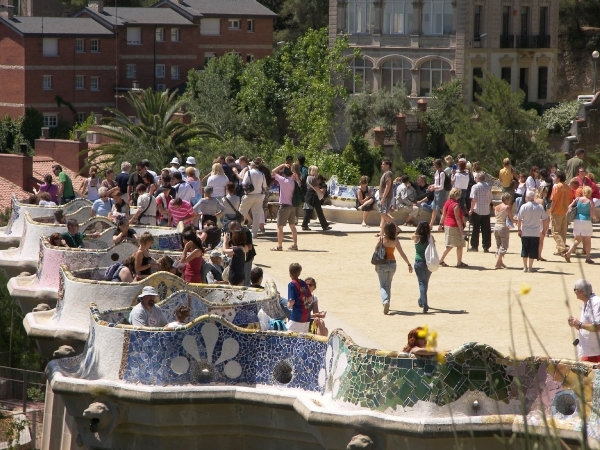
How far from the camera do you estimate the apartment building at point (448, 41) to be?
68375mm

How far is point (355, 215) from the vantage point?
27.6m

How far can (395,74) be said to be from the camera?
69.5m

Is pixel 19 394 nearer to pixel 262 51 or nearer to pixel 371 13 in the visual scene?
pixel 371 13

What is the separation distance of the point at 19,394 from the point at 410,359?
14065mm

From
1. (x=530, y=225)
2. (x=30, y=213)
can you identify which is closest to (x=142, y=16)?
(x=30, y=213)

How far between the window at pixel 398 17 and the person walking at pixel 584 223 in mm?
47180

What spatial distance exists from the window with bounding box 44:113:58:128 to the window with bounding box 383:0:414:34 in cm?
2021

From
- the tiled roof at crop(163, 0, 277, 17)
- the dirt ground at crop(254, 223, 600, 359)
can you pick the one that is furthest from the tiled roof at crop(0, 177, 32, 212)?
the tiled roof at crop(163, 0, 277, 17)

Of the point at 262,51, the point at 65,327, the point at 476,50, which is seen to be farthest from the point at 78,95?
the point at 65,327

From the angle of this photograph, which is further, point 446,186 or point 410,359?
point 446,186

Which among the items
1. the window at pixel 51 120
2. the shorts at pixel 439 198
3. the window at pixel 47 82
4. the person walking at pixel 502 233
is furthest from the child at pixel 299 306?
the window at pixel 47 82

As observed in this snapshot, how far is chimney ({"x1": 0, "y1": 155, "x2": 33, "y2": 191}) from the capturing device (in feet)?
165

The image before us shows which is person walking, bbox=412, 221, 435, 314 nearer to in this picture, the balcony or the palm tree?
the palm tree

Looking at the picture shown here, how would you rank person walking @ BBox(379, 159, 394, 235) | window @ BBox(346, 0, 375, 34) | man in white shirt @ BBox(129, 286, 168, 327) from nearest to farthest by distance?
man in white shirt @ BBox(129, 286, 168, 327) < person walking @ BBox(379, 159, 394, 235) < window @ BBox(346, 0, 375, 34)
